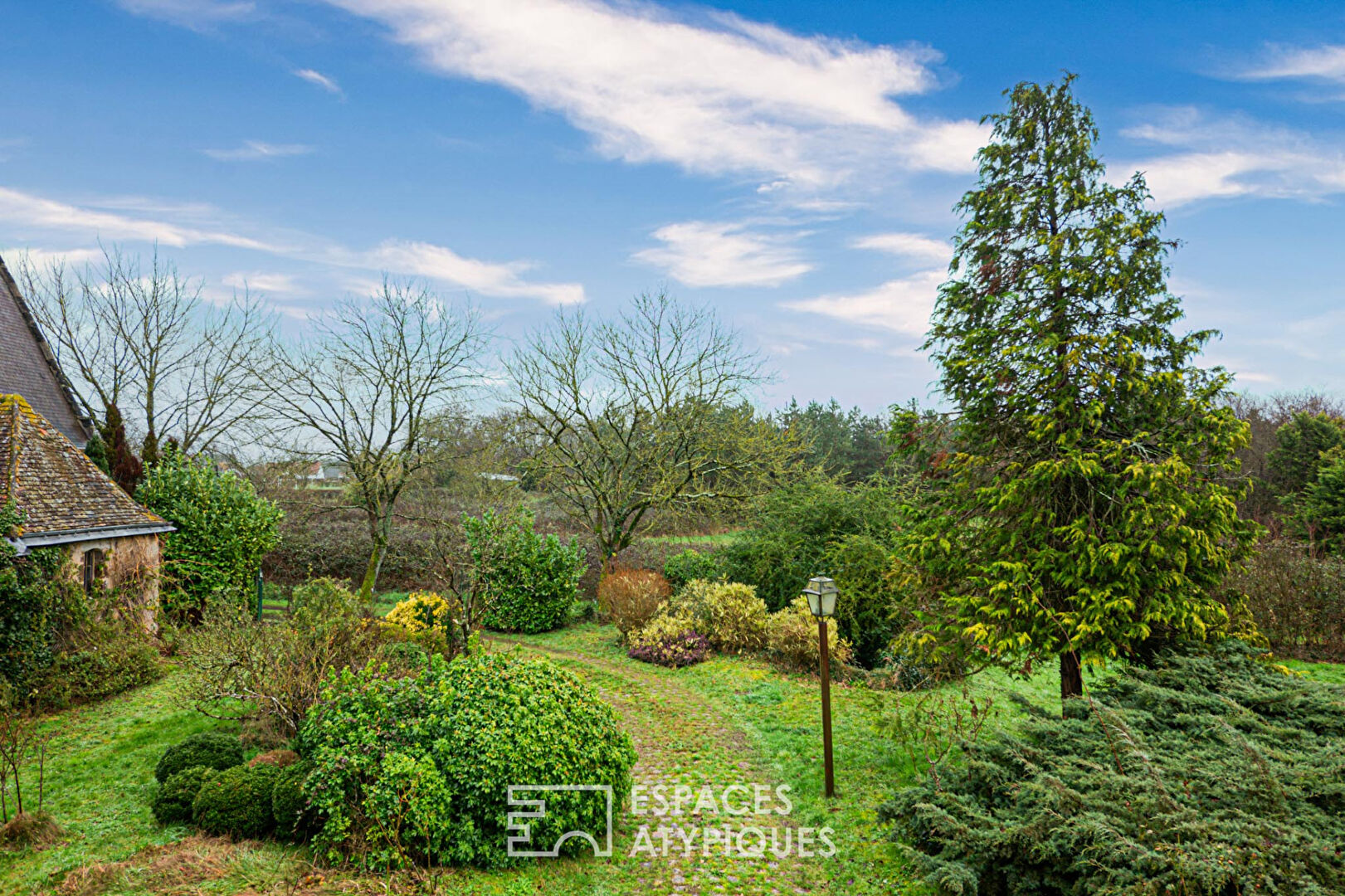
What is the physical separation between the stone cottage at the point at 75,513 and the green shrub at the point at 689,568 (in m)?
12.2

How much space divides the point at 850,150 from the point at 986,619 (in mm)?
8236

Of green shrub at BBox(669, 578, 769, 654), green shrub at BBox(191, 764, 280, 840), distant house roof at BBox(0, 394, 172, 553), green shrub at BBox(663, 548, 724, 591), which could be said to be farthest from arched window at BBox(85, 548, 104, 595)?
green shrub at BBox(663, 548, 724, 591)

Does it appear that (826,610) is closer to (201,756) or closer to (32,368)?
(201,756)

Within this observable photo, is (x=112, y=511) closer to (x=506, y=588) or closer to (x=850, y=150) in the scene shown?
(x=506, y=588)

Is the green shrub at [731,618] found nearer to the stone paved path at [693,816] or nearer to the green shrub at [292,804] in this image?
the stone paved path at [693,816]

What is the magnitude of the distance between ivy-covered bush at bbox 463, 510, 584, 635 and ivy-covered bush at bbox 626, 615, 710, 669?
4.06 meters

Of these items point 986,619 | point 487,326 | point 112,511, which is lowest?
point 986,619

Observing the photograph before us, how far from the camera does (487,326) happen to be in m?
22.2

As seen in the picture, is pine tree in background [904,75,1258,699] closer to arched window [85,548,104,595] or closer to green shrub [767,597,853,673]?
green shrub [767,597,853,673]

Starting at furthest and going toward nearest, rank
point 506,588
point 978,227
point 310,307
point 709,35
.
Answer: point 310,307
point 506,588
point 709,35
point 978,227

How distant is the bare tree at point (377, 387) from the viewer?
19859 millimetres

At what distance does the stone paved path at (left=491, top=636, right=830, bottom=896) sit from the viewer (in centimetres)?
575

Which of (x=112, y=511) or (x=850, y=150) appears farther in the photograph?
(x=112, y=511)

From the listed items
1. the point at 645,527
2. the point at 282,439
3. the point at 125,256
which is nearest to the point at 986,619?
the point at 645,527
